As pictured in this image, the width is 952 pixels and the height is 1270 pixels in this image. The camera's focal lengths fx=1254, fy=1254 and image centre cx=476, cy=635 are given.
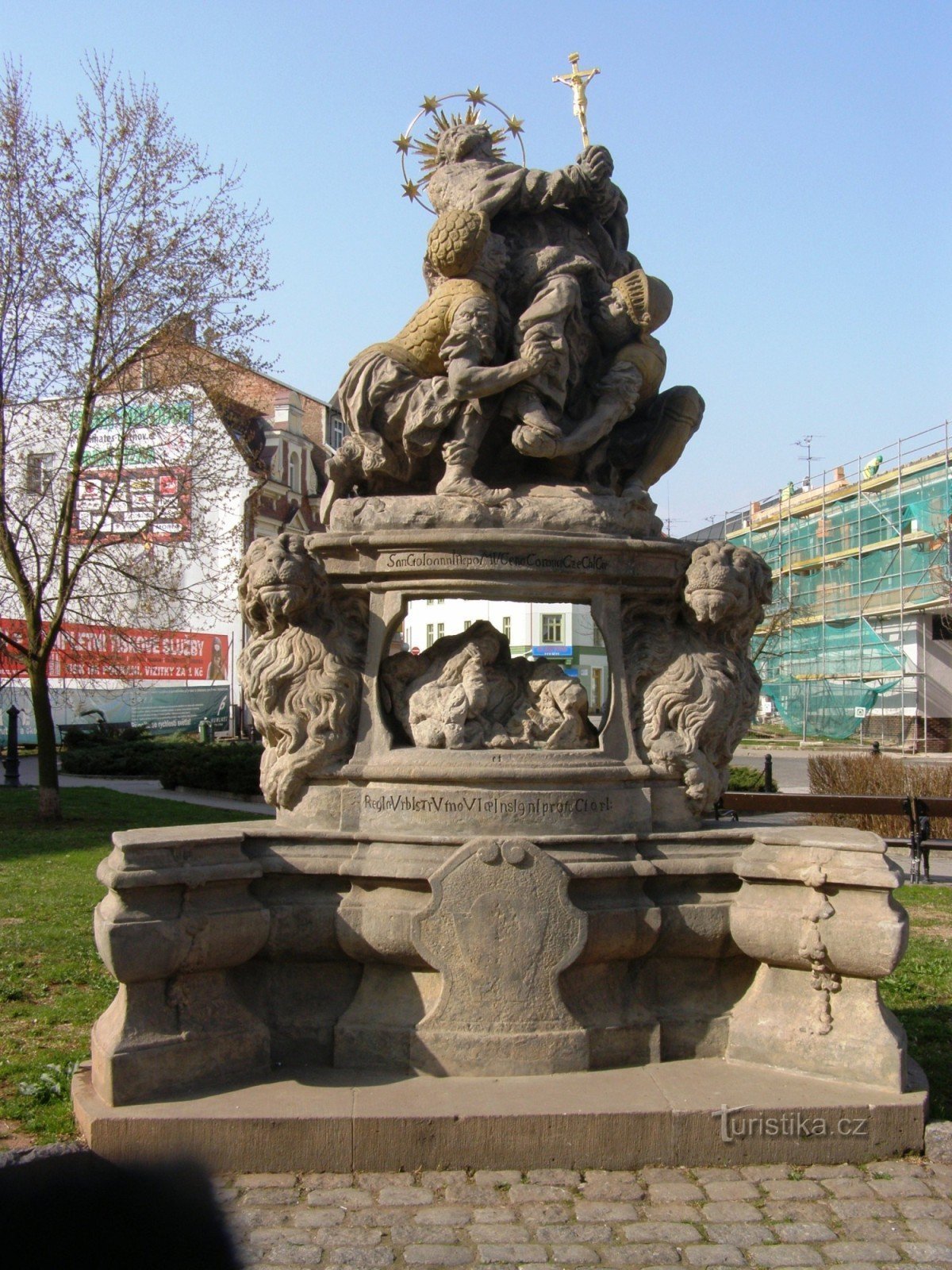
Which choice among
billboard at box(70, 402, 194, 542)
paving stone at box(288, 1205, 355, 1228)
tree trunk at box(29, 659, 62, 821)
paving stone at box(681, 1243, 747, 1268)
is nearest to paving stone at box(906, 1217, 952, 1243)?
paving stone at box(681, 1243, 747, 1268)

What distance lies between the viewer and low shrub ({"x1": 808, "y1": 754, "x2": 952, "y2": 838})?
14.7 metres

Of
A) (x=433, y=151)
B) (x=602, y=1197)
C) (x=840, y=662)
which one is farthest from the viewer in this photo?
(x=840, y=662)

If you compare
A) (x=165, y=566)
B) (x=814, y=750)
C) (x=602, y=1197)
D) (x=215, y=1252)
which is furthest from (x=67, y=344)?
(x=814, y=750)

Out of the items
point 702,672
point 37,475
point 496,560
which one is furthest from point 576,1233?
point 37,475

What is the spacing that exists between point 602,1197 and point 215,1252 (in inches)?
94.8

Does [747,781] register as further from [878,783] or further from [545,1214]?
[545,1214]

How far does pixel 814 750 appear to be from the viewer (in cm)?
3375

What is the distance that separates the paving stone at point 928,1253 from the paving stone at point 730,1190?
0.56m

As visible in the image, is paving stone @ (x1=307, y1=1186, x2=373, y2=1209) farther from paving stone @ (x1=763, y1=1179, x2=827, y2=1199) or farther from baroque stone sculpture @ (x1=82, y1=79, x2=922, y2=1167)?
paving stone @ (x1=763, y1=1179, x2=827, y2=1199)

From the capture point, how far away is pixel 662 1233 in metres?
3.94

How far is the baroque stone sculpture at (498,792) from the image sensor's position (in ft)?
15.9

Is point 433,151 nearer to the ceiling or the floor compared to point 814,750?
nearer to the ceiling

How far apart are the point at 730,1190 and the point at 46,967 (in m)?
4.80

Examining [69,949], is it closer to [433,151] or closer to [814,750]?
[433,151]
